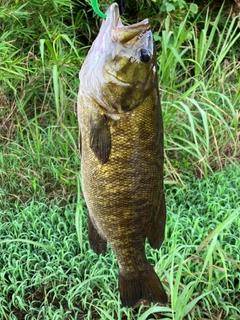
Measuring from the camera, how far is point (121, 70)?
1101mm

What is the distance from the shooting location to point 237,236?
237 centimetres

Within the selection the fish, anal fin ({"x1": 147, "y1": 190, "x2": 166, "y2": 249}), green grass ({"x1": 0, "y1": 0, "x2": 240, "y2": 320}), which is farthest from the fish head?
green grass ({"x1": 0, "y1": 0, "x2": 240, "y2": 320})

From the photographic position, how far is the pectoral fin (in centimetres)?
106

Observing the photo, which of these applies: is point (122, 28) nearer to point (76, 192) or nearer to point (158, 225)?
point (158, 225)

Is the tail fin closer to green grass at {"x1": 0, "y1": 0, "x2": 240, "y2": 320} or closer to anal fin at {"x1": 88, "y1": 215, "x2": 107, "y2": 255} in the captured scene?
anal fin at {"x1": 88, "y1": 215, "x2": 107, "y2": 255}

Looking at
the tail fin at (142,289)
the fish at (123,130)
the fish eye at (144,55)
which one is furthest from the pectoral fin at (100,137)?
the tail fin at (142,289)

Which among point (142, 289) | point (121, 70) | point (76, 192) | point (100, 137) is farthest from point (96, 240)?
point (76, 192)

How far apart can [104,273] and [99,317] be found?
0.22m

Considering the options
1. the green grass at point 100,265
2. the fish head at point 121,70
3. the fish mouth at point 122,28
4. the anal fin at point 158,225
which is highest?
the fish mouth at point 122,28

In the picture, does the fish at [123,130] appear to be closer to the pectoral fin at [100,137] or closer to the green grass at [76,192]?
the pectoral fin at [100,137]

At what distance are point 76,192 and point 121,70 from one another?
1.71m

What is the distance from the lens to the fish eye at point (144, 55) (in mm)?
1076

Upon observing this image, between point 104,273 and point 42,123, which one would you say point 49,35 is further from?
point 104,273

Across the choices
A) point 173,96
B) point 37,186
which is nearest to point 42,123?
point 37,186
